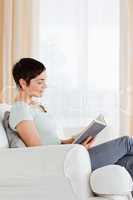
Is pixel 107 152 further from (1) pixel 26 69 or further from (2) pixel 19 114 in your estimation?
(1) pixel 26 69

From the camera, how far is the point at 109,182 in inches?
72.7

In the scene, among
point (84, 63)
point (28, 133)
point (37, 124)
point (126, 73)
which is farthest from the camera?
point (84, 63)

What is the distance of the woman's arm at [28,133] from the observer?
2299 millimetres

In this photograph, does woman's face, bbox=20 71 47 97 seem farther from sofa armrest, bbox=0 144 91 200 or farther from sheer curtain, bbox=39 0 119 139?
sheer curtain, bbox=39 0 119 139

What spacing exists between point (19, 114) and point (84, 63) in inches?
81.5

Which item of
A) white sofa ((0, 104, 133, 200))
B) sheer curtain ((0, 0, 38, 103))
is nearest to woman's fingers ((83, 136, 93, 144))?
white sofa ((0, 104, 133, 200))

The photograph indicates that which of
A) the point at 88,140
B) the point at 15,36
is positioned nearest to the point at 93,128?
the point at 88,140

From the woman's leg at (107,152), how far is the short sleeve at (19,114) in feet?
1.35

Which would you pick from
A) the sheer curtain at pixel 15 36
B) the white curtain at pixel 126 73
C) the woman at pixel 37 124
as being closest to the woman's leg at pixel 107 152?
the woman at pixel 37 124

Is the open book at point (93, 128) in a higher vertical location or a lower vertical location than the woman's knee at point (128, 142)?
higher

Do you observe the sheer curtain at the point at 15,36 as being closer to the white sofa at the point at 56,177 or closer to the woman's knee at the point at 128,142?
the woman's knee at the point at 128,142

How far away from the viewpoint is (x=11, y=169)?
6.06 feet

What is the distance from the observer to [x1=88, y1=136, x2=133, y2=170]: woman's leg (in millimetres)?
2143

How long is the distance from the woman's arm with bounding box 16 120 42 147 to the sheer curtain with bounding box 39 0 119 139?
6.43ft
